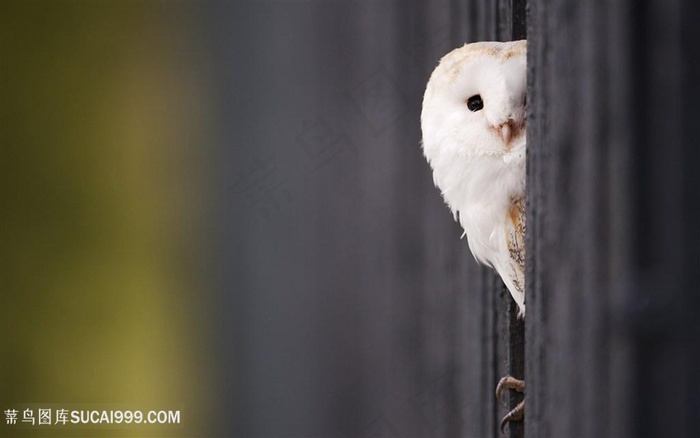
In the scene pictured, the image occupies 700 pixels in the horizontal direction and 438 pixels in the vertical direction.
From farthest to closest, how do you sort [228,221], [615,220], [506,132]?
1. [228,221]
2. [506,132]
3. [615,220]

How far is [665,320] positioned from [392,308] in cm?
84

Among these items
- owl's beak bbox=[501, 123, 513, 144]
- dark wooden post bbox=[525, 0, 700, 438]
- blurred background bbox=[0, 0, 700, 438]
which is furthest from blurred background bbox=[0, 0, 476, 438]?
dark wooden post bbox=[525, 0, 700, 438]

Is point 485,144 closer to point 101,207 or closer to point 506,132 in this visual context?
point 506,132

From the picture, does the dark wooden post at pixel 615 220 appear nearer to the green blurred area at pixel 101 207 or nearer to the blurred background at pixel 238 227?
the blurred background at pixel 238 227

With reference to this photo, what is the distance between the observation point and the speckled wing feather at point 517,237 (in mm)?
834

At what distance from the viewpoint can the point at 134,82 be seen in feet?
4.50

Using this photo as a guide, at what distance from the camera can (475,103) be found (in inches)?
35.0

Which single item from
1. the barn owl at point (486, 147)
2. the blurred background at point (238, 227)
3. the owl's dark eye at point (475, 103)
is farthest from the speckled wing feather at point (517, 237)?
the blurred background at point (238, 227)

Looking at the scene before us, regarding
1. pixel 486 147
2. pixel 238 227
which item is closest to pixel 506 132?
pixel 486 147

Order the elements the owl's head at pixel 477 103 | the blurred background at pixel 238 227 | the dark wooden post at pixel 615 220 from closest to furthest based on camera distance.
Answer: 1. the dark wooden post at pixel 615 220
2. the owl's head at pixel 477 103
3. the blurred background at pixel 238 227

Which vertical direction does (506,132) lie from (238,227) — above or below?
above

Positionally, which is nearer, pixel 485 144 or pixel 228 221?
pixel 485 144

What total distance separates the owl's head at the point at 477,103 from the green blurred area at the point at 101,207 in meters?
0.55

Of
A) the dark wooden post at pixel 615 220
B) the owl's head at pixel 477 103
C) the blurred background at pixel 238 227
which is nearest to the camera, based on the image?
the dark wooden post at pixel 615 220
